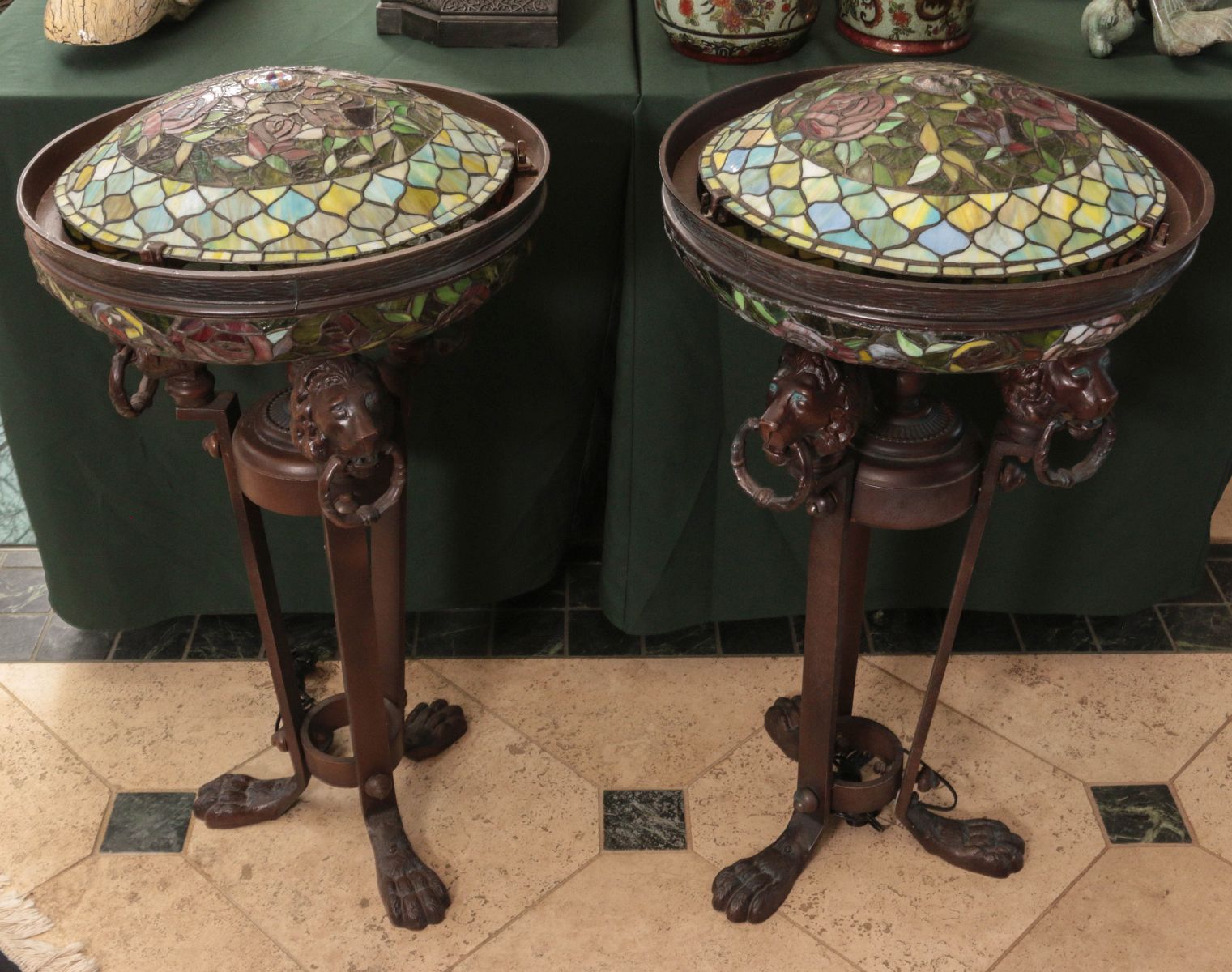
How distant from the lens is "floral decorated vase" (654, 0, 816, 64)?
160 cm

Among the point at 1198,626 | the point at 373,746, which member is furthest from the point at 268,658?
the point at 1198,626

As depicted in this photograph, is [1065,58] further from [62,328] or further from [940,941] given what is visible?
[62,328]

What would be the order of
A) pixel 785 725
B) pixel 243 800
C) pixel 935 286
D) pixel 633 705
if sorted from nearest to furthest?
pixel 935 286
pixel 243 800
pixel 785 725
pixel 633 705

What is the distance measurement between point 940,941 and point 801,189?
1.10 meters

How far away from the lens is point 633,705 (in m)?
2.05

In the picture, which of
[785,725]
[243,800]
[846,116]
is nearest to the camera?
[846,116]

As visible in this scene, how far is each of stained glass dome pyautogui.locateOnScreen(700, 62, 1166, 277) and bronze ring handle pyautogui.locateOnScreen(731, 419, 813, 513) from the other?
246 mm

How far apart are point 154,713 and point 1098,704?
1.61 metres

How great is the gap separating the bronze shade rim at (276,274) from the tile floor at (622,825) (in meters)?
0.98

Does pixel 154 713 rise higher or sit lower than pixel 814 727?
lower

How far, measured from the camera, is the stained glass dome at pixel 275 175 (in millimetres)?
1175

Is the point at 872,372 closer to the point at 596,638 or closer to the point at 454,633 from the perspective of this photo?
the point at 596,638

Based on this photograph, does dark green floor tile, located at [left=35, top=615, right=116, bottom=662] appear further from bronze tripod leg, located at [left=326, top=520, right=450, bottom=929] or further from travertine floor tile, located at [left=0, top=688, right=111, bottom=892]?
bronze tripod leg, located at [left=326, top=520, right=450, bottom=929]

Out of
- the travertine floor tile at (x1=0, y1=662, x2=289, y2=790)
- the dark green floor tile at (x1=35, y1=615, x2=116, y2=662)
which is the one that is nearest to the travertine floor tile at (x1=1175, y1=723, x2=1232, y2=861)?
the travertine floor tile at (x1=0, y1=662, x2=289, y2=790)
